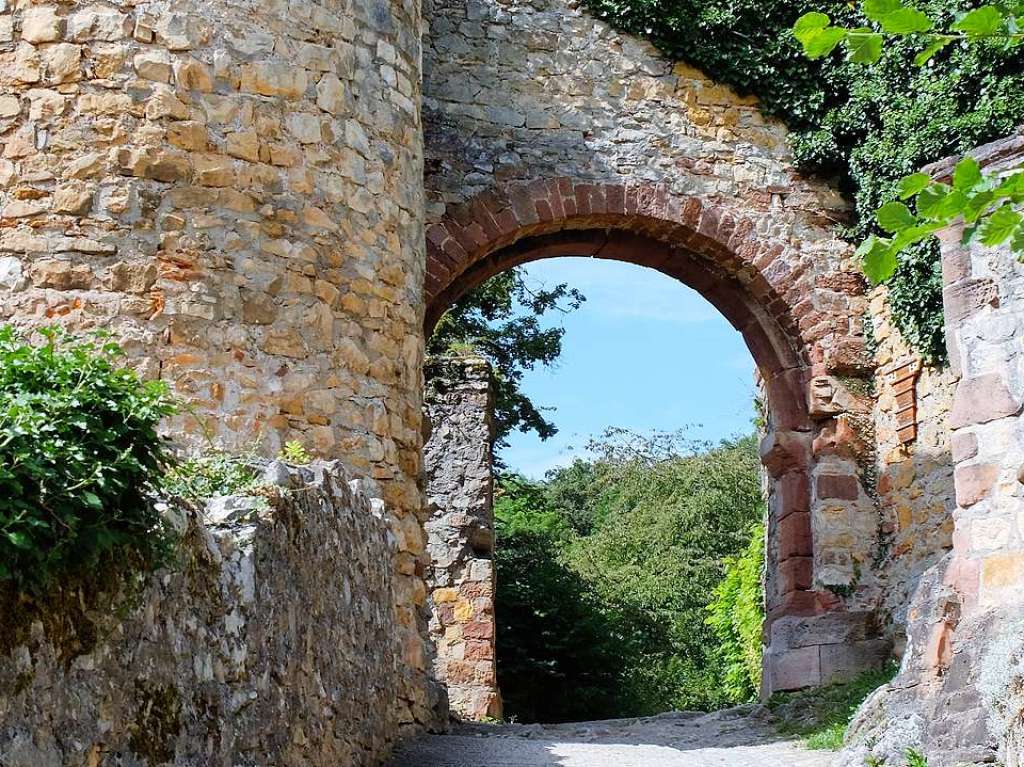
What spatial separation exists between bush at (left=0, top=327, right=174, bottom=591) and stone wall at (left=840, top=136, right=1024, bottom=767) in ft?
9.69

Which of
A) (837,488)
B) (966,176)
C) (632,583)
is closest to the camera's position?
(966,176)

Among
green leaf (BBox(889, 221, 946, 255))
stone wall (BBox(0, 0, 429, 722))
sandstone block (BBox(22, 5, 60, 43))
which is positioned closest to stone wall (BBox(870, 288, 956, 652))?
stone wall (BBox(0, 0, 429, 722))

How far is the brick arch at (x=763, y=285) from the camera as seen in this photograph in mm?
10430

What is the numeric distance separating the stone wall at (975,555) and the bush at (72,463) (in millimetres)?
2954

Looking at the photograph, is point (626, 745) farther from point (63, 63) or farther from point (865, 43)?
point (865, 43)

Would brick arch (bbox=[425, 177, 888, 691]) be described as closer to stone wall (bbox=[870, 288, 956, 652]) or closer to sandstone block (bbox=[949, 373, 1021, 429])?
stone wall (bbox=[870, 288, 956, 652])

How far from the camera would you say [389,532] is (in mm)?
6680

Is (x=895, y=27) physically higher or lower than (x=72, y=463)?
higher

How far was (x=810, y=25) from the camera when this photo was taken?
352cm

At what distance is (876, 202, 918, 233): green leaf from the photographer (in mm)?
3410

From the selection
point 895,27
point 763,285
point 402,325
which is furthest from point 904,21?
point 763,285

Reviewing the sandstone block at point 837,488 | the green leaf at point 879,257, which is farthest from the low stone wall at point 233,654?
the sandstone block at point 837,488

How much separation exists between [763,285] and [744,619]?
234 inches

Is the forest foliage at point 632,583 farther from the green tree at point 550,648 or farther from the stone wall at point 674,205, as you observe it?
the stone wall at point 674,205
